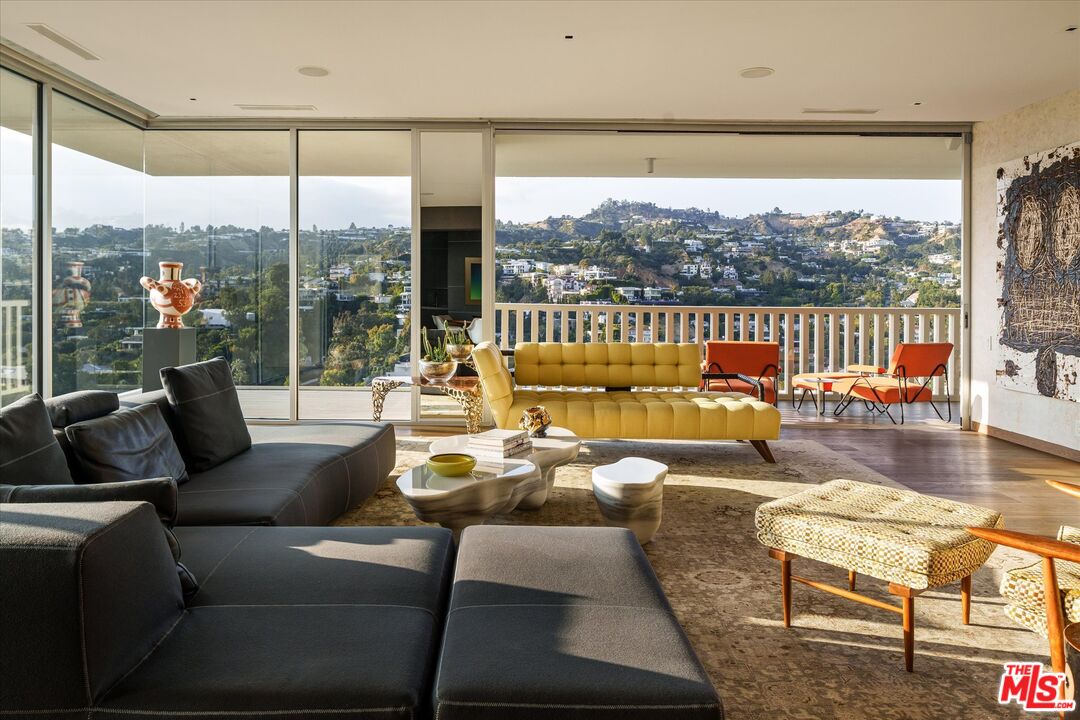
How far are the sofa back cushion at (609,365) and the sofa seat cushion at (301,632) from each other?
134 inches

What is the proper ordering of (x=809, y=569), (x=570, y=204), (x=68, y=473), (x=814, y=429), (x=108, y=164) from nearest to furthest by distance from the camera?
1. (x=68, y=473)
2. (x=809, y=569)
3. (x=108, y=164)
4. (x=814, y=429)
5. (x=570, y=204)

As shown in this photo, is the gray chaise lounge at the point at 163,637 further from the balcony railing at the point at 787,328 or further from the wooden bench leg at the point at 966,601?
the balcony railing at the point at 787,328

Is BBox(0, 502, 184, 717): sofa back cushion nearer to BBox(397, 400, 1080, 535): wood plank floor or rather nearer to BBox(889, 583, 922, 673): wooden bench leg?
BBox(889, 583, 922, 673): wooden bench leg

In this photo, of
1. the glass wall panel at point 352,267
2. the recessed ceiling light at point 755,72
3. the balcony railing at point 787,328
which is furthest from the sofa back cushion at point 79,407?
the balcony railing at point 787,328

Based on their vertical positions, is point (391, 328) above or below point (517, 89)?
below

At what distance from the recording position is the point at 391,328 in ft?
21.3

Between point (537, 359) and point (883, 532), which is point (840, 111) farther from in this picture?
point (883, 532)

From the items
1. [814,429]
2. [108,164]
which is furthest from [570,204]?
[108,164]

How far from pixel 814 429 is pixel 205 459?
498 centimetres

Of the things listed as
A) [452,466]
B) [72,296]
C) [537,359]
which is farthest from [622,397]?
[72,296]

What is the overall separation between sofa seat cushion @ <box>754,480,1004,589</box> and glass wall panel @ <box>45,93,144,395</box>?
509cm

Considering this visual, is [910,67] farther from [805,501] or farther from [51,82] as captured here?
[51,82]

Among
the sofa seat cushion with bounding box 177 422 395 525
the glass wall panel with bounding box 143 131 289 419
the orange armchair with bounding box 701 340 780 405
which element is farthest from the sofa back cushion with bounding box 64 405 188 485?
the orange armchair with bounding box 701 340 780 405

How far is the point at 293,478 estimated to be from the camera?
9.64 feet
